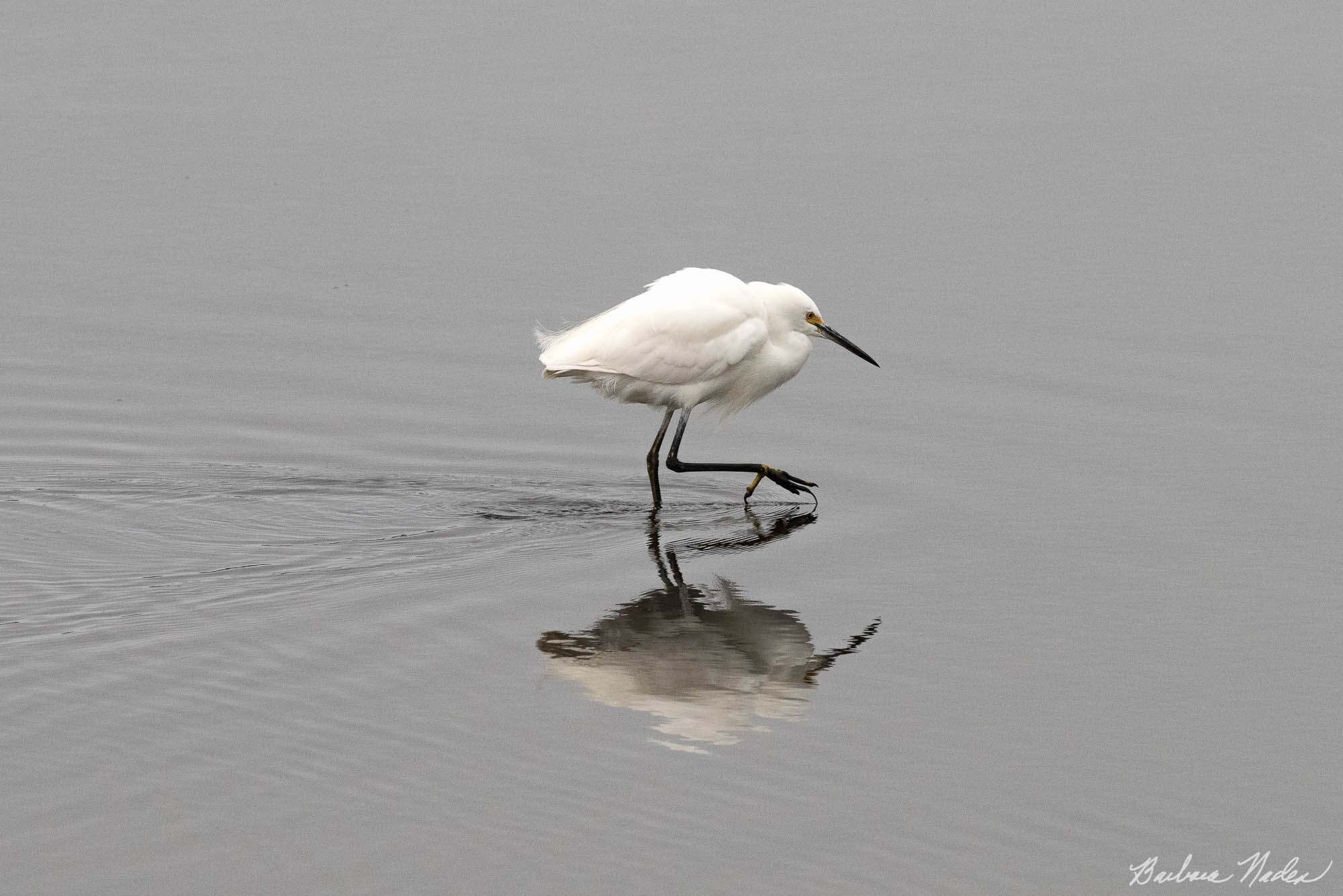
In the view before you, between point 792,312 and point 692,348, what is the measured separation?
0.75m

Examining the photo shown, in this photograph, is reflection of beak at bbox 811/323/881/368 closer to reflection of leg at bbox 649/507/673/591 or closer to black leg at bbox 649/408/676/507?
black leg at bbox 649/408/676/507

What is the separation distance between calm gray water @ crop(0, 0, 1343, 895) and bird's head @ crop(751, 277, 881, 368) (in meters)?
0.78

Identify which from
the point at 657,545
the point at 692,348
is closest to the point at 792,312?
the point at 692,348

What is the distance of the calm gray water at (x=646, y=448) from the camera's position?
6.41 metres

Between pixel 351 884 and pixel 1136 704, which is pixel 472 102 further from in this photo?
pixel 351 884

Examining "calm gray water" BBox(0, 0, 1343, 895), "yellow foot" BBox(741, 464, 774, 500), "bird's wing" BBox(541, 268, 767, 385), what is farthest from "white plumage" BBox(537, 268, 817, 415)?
"calm gray water" BBox(0, 0, 1343, 895)

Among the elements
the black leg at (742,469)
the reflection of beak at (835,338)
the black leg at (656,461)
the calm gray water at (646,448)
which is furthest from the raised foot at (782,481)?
the reflection of beak at (835,338)

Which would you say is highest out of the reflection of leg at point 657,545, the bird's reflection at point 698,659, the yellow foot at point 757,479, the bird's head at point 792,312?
the bird's head at point 792,312

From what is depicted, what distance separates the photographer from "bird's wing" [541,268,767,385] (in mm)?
10227

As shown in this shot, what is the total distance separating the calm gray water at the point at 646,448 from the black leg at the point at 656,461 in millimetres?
157

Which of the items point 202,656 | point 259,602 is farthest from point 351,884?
point 259,602

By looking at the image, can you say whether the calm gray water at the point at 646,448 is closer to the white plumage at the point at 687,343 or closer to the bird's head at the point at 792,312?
the white plumage at the point at 687,343

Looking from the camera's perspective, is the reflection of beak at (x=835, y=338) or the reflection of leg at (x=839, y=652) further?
the reflection of beak at (x=835, y=338)

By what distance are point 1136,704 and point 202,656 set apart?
365 cm
